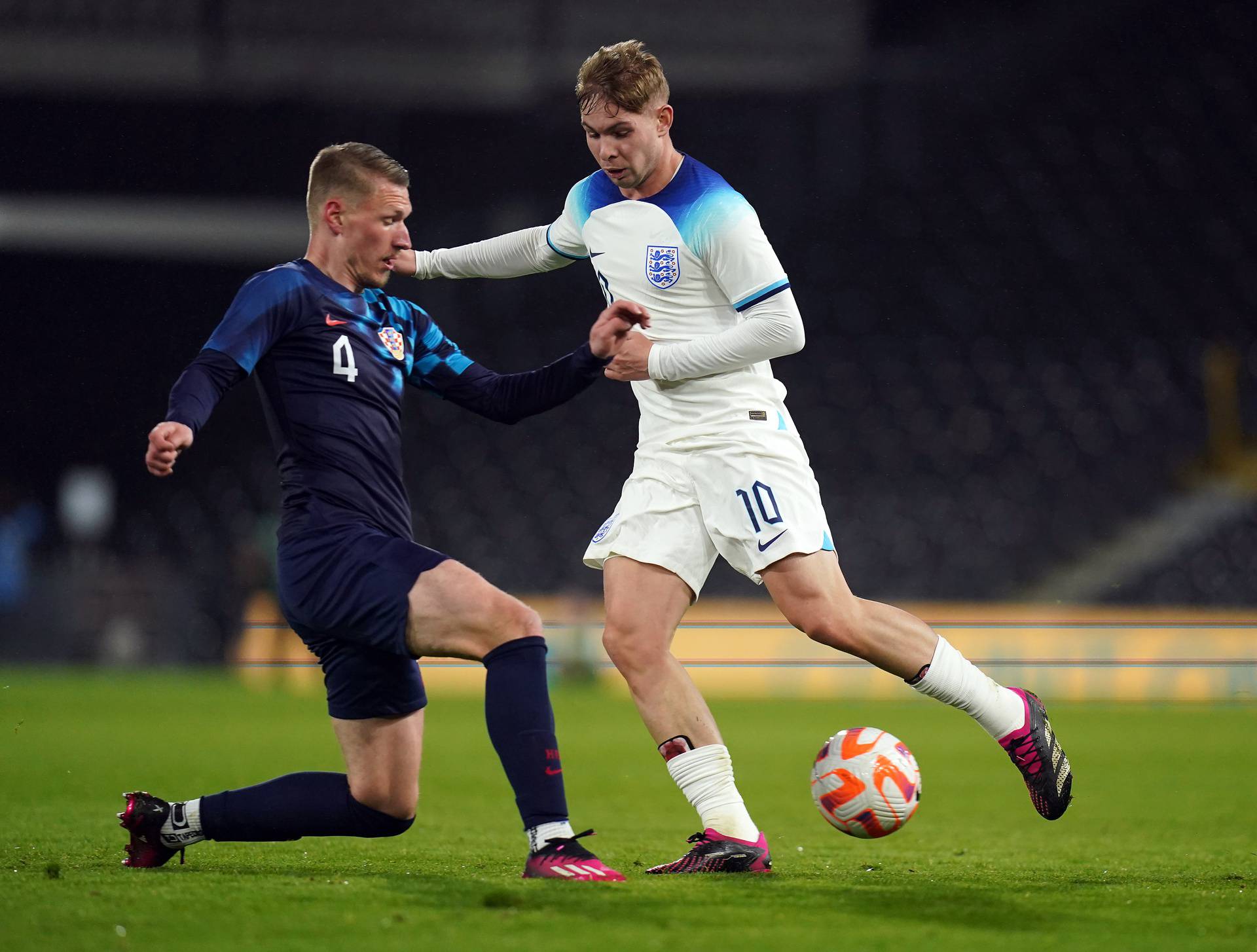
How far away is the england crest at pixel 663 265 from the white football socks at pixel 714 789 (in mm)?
1317

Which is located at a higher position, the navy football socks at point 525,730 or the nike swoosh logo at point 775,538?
the nike swoosh logo at point 775,538

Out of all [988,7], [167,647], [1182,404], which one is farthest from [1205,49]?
[167,647]

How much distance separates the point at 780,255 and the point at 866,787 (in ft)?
63.1

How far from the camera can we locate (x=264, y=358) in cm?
371

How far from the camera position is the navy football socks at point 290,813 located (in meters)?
3.88

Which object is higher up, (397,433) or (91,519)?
(91,519)

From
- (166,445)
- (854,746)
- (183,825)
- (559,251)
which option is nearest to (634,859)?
(854,746)

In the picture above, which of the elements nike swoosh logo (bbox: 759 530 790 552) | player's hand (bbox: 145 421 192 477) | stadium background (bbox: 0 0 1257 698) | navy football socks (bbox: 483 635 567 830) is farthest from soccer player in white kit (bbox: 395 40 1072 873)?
stadium background (bbox: 0 0 1257 698)

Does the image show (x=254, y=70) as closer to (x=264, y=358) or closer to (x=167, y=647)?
(x=167, y=647)

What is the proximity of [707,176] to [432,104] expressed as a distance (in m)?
17.9

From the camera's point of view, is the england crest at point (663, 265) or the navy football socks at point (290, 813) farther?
the england crest at point (663, 265)

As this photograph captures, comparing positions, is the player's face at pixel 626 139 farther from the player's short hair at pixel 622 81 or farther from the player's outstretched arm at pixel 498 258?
the player's outstretched arm at pixel 498 258

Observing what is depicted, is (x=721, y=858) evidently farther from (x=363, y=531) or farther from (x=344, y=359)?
(x=344, y=359)

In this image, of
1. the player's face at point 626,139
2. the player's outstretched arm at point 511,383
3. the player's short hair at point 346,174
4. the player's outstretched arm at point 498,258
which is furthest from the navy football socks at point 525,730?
the player's outstretched arm at point 498,258
